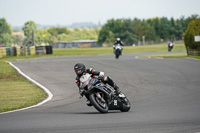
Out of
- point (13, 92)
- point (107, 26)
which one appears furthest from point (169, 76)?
point (107, 26)

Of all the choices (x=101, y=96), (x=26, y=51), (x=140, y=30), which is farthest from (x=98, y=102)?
(x=140, y=30)

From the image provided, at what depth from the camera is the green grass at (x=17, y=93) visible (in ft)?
47.3

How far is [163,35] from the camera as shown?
18812cm

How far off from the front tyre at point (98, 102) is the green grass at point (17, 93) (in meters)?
3.35

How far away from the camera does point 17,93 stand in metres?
17.8

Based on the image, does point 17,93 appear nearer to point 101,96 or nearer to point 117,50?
point 101,96

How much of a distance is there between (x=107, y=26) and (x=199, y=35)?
490 ft

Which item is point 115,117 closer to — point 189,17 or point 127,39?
point 127,39

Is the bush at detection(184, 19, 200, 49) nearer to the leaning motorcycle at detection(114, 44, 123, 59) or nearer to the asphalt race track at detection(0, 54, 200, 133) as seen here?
the leaning motorcycle at detection(114, 44, 123, 59)

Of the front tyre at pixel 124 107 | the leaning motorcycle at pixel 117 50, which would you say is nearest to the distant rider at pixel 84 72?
the front tyre at pixel 124 107

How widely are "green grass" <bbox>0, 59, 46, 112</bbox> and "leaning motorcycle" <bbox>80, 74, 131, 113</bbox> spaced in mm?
3103

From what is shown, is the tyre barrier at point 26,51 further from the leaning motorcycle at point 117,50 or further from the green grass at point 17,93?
the green grass at point 17,93

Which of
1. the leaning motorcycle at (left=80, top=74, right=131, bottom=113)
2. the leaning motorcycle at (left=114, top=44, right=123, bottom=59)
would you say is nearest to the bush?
the leaning motorcycle at (left=114, top=44, right=123, bottom=59)

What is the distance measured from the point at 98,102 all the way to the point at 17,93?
7.65m
